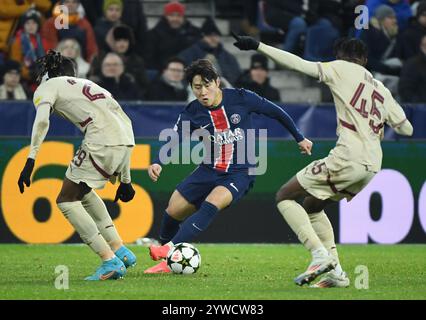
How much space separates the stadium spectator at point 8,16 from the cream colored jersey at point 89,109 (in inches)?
282

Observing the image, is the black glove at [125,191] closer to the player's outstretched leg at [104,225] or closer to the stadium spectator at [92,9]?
the player's outstretched leg at [104,225]

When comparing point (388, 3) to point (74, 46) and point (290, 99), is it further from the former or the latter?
point (74, 46)

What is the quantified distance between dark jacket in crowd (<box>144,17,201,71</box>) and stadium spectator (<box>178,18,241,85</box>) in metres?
0.25

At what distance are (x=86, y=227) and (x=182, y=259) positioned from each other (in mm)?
1065

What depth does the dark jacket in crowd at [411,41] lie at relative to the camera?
1741 centimetres

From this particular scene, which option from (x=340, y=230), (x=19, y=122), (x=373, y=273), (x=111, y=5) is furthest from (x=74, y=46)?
(x=373, y=273)

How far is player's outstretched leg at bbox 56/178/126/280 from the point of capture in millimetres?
9906

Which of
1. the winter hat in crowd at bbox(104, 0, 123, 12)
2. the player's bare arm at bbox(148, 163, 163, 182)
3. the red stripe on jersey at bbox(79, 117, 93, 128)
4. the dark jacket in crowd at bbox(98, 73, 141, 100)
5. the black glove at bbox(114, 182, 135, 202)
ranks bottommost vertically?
the black glove at bbox(114, 182, 135, 202)

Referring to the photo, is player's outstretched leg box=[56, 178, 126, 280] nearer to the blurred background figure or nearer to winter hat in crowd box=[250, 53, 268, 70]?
winter hat in crowd box=[250, 53, 268, 70]

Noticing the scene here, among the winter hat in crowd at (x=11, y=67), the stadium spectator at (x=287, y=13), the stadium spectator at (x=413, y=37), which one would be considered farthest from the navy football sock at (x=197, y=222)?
the stadium spectator at (x=413, y=37)

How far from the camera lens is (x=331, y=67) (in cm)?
926

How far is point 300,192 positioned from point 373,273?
1.87 metres

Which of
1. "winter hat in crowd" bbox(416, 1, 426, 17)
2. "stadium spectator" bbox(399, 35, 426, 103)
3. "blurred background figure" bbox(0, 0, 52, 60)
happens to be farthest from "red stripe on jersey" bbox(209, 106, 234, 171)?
"winter hat in crowd" bbox(416, 1, 426, 17)

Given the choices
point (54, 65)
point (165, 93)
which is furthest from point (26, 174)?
point (165, 93)
